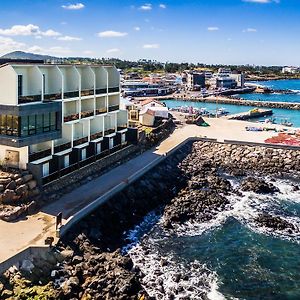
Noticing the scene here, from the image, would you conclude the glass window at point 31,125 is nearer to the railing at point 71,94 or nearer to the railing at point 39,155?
the railing at point 39,155

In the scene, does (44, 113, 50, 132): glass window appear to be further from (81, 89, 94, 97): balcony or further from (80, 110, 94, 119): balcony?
(81, 89, 94, 97): balcony

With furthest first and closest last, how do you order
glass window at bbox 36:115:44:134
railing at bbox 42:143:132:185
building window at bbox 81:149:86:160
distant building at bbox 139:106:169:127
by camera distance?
distant building at bbox 139:106:169:127
building window at bbox 81:149:86:160
railing at bbox 42:143:132:185
glass window at bbox 36:115:44:134

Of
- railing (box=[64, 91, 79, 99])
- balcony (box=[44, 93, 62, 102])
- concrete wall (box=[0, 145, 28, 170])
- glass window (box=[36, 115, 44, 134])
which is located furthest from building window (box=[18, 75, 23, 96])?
railing (box=[64, 91, 79, 99])

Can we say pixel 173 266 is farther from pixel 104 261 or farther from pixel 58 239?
pixel 58 239

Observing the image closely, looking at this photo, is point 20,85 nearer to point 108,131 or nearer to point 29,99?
point 29,99

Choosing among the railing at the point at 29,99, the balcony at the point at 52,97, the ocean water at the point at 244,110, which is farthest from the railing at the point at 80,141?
the ocean water at the point at 244,110
